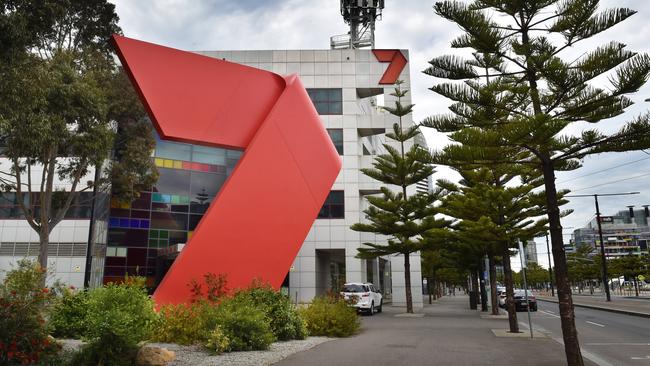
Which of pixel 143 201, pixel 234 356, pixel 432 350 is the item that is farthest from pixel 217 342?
pixel 143 201

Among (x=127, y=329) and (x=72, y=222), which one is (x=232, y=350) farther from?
(x=72, y=222)

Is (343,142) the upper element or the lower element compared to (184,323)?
upper

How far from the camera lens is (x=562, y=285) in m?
6.86

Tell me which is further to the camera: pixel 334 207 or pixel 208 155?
pixel 334 207

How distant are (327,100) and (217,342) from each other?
25.1 m

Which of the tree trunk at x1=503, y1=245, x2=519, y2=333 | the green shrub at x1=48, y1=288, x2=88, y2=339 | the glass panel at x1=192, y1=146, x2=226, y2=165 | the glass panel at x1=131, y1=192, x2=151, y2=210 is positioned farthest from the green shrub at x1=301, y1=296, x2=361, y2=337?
the glass panel at x1=192, y1=146, x2=226, y2=165

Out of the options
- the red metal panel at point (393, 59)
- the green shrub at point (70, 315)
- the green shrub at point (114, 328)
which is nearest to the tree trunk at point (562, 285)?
the green shrub at point (114, 328)

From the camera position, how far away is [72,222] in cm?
2981

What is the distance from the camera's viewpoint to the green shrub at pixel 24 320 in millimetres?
5727

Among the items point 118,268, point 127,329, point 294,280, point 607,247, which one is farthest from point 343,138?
point 607,247

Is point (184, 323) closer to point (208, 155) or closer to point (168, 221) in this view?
point (168, 221)

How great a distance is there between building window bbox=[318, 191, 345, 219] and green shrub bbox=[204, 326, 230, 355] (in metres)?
21.5

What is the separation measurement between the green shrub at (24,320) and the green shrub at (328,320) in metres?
6.55

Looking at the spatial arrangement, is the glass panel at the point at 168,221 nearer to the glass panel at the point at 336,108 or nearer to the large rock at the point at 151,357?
the glass panel at the point at 336,108
